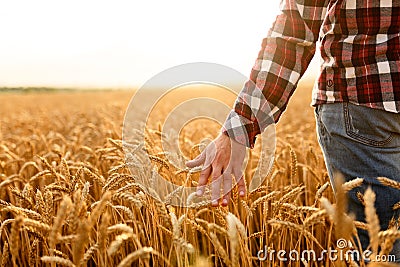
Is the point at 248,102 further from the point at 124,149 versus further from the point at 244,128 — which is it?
the point at 124,149

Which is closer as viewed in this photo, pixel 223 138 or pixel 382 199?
pixel 382 199

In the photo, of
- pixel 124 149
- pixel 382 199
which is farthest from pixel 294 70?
pixel 124 149

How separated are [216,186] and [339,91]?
559 mm

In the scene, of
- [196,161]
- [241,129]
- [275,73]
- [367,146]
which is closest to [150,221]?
[196,161]

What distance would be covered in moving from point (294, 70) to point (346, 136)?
339 mm

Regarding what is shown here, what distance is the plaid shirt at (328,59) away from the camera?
1656mm

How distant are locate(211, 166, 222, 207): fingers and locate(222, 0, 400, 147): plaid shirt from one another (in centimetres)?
15

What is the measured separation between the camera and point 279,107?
75.7 inches

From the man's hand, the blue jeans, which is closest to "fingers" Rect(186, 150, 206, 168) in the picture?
the man's hand

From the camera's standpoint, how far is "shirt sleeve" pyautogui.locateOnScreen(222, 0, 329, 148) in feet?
6.03

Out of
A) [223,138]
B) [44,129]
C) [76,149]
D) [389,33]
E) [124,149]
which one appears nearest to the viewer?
[389,33]

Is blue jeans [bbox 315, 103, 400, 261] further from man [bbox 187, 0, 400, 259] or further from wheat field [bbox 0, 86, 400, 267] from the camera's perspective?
wheat field [bbox 0, 86, 400, 267]

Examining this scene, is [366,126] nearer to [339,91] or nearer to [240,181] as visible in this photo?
[339,91]

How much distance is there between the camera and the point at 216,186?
175 centimetres
